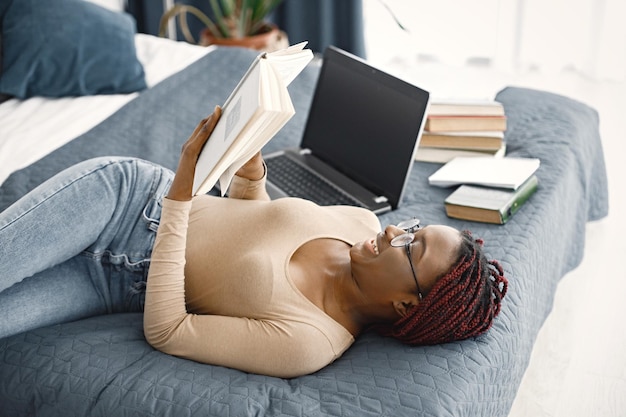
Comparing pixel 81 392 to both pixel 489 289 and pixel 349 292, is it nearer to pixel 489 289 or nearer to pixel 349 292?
pixel 349 292

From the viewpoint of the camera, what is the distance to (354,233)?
1.59 m

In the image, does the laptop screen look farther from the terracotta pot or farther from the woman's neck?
the terracotta pot

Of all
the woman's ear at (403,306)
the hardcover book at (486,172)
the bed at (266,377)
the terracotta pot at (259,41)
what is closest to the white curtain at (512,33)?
the terracotta pot at (259,41)

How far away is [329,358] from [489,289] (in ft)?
1.07

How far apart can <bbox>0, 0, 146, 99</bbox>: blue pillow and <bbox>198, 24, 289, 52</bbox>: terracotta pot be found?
887 mm

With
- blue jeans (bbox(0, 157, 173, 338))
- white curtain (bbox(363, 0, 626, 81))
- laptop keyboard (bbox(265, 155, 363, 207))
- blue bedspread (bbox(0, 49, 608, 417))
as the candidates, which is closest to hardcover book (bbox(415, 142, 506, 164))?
blue bedspread (bbox(0, 49, 608, 417))

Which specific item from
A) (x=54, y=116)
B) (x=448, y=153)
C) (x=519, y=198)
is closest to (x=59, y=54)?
(x=54, y=116)

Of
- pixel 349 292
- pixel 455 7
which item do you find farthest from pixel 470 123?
pixel 455 7

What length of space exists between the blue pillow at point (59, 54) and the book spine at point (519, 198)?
1326 millimetres

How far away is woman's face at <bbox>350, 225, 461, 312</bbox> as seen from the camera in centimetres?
137

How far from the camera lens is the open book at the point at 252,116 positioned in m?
1.12

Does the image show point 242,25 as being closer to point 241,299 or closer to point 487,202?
point 487,202

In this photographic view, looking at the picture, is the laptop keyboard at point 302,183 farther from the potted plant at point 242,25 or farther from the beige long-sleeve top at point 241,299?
the potted plant at point 242,25

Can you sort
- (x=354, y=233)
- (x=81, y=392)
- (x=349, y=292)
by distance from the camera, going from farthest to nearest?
(x=354, y=233), (x=349, y=292), (x=81, y=392)
